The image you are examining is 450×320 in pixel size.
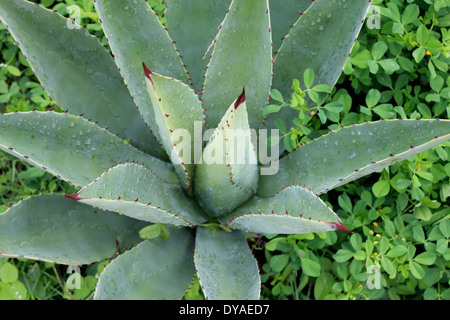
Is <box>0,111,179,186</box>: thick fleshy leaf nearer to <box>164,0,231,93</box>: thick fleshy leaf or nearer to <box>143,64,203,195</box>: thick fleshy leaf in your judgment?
<box>143,64,203,195</box>: thick fleshy leaf

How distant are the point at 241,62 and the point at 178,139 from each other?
239mm

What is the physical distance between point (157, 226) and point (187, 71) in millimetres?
404

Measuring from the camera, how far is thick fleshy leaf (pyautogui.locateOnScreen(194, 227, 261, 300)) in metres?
1.00

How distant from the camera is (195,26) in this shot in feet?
3.83

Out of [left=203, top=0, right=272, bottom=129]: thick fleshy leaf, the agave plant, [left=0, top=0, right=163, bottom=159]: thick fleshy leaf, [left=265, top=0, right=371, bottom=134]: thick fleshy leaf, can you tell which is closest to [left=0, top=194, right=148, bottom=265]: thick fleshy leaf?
the agave plant

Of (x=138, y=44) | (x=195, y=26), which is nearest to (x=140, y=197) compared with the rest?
(x=138, y=44)

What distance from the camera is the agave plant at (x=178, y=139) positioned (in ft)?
3.15

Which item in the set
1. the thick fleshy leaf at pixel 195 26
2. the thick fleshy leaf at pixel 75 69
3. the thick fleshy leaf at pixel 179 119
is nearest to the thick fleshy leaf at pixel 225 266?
the thick fleshy leaf at pixel 179 119

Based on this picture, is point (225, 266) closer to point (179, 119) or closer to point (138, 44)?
point (179, 119)

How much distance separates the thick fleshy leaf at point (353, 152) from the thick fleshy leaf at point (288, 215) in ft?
0.26

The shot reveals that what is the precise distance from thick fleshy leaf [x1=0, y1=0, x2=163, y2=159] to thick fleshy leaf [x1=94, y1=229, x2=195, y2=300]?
25 centimetres

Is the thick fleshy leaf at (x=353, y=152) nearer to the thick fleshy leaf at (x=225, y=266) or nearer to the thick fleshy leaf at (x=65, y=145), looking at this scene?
the thick fleshy leaf at (x=225, y=266)

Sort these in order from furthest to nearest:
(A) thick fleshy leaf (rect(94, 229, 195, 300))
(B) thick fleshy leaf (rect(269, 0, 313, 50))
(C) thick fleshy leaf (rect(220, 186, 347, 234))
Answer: (B) thick fleshy leaf (rect(269, 0, 313, 50)) → (A) thick fleshy leaf (rect(94, 229, 195, 300)) → (C) thick fleshy leaf (rect(220, 186, 347, 234))

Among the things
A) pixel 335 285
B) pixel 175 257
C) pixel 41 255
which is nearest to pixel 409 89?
pixel 335 285
